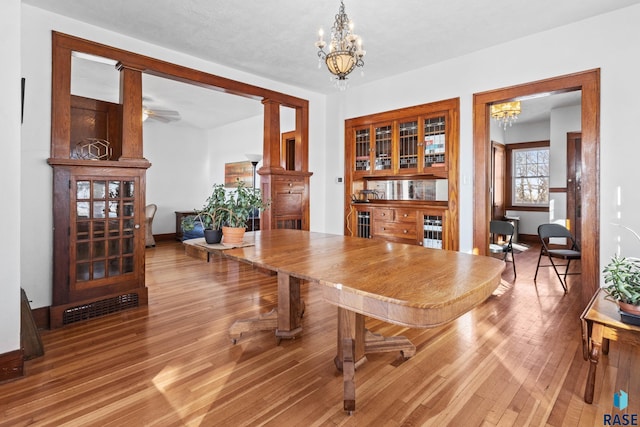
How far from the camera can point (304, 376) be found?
2088 mm

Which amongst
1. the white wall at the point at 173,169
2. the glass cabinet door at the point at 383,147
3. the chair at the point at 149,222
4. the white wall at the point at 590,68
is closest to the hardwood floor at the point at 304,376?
the white wall at the point at 590,68

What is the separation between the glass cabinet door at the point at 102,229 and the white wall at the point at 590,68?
12.3 feet

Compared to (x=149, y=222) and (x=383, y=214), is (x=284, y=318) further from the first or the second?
(x=149, y=222)

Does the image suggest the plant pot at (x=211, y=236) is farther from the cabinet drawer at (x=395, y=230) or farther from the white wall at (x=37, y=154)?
the cabinet drawer at (x=395, y=230)

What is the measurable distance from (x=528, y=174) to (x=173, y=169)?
8141 mm

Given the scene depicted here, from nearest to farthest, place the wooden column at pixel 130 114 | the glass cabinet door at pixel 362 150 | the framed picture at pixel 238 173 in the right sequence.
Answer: the wooden column at pixel 130 114
the glass cabinet door at pixel 362 150
the framed picture at pixel 238 173

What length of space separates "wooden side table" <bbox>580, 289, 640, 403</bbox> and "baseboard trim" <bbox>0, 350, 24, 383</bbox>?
3262 millimetres

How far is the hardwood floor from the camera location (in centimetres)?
172

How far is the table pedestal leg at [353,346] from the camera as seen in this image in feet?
5.75

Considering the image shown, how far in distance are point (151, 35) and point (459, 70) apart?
11.5 feet

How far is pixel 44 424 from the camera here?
5.42 ft

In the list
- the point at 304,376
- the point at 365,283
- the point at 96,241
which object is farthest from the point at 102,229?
the point at 365,283

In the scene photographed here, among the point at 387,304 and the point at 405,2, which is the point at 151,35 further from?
the point at 387,304

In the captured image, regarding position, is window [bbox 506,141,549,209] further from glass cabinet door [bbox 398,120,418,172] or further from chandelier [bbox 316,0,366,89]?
chandelier [bbox 316,0,366,89]
